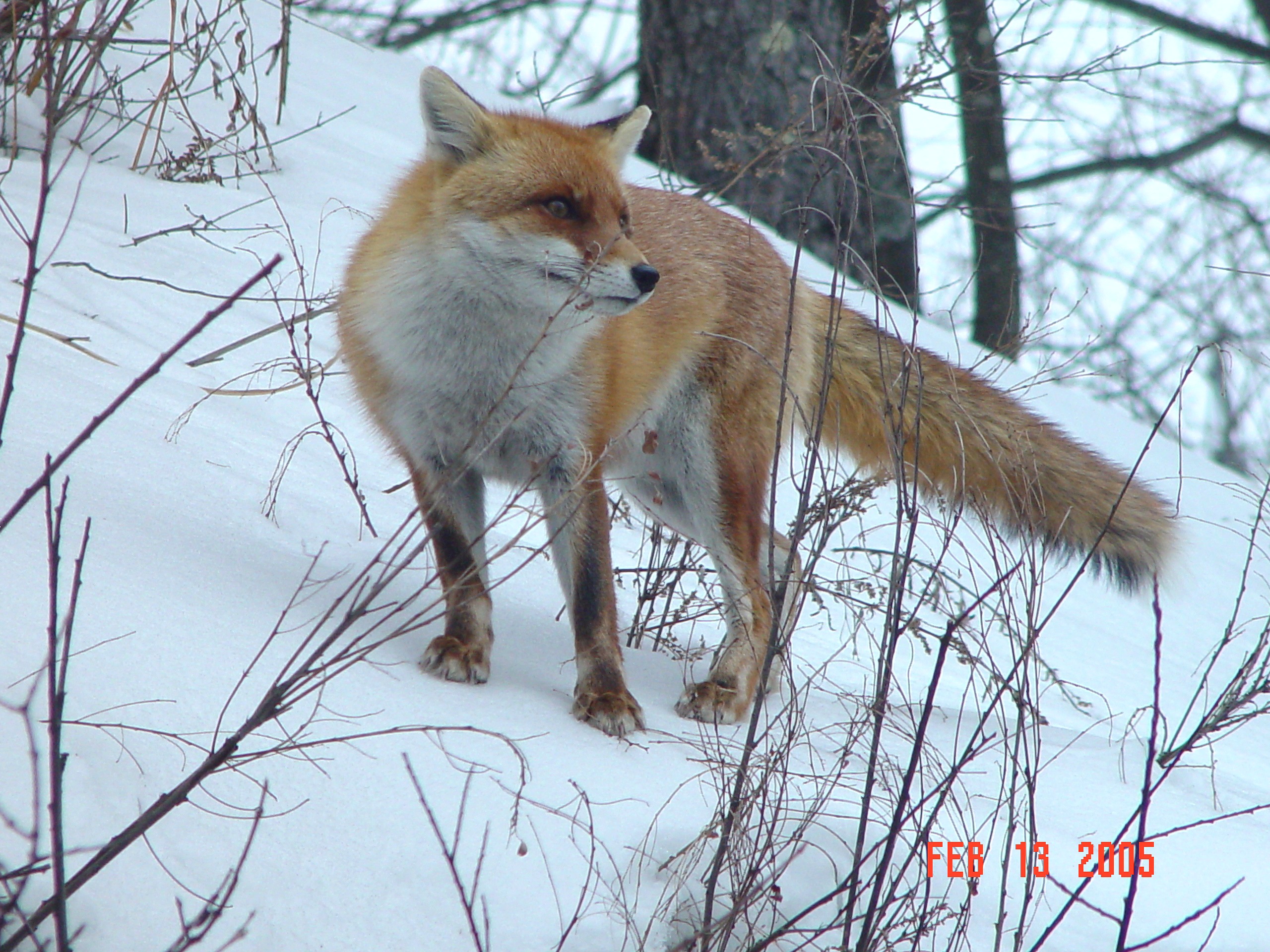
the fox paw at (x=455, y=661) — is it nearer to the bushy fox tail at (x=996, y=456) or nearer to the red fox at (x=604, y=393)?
the red fox at (x=604, y=393)

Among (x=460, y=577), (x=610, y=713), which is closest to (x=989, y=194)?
(x=460, y=577)

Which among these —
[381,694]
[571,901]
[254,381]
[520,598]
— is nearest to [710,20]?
[254,381]

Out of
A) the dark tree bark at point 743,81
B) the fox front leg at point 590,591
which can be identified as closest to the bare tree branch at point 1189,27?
the dark tree bark at point 743,81

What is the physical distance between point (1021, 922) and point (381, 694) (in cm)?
146

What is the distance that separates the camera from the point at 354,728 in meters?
2.42

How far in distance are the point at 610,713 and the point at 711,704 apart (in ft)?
1.95

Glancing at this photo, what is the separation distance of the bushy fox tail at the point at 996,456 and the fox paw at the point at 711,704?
91 centimetres

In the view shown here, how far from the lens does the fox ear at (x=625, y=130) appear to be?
3672 millimetres

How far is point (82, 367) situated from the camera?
4090mm

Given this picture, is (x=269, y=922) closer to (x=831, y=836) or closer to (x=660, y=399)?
(x=831, y=836)

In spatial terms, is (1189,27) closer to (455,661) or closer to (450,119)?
(450,119)

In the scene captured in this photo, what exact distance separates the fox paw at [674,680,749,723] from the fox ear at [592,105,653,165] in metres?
1.72

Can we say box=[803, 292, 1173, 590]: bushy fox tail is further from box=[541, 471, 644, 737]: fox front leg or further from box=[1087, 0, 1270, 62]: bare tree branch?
box=[1087, 0, 1270, 62]: bare tree branch
